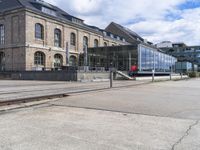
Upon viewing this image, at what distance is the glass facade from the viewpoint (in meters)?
47.6

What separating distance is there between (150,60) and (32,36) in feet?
79.7

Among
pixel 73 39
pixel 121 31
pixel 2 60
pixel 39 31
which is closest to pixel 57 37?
pixel 39 31

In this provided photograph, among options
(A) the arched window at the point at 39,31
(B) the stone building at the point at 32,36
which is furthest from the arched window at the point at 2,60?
(A) the arched window at the point at 39,31

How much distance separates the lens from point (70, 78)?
3469cm

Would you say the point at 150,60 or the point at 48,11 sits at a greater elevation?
the point at 48,11

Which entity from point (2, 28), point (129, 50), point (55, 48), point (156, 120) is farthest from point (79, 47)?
point (156, 120)

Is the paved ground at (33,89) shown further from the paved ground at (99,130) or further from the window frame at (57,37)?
the window frame at (57,37)

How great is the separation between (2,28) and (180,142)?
157 feet

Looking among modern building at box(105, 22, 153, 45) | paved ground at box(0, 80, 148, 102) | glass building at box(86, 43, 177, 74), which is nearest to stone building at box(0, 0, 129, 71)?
glass building at box(86, 43, 177, 74)

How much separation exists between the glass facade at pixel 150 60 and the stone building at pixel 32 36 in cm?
1406

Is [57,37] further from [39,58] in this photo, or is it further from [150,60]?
[150,60]

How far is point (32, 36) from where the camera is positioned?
43.6 meters

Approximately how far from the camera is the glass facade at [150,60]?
1875 inches

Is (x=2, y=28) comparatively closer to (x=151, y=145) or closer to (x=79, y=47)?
(x=79, y=47)
